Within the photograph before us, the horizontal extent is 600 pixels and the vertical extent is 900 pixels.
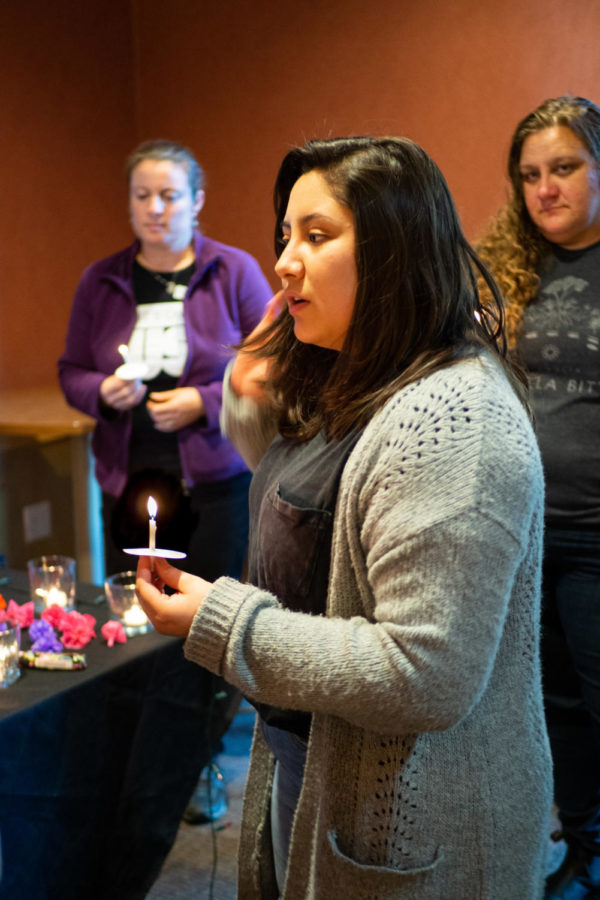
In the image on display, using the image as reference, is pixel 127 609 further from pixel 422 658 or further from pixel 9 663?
pixel 422 658

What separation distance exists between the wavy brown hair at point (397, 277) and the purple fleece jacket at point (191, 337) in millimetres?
1229

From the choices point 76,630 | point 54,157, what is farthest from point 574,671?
point 54,157

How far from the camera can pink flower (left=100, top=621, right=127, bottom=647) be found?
1.64 metres

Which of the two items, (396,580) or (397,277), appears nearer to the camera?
(396,580)

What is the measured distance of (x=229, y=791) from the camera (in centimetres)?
239

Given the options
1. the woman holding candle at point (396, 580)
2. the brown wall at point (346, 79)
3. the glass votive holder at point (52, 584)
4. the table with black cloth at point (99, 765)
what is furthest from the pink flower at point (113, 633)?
the brown wall at point (346, 79)

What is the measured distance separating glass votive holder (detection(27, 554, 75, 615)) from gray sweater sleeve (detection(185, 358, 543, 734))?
3.15 feet

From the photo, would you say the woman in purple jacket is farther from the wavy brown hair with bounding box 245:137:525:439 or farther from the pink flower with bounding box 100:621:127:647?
the wavy brown hair with bounding box 245:137:525:439

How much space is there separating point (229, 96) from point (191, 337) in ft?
5.61

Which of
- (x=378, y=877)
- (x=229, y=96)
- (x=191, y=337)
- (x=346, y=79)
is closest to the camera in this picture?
(x=378, y=877)

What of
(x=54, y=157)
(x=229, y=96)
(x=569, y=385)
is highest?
(x=229, y=96)

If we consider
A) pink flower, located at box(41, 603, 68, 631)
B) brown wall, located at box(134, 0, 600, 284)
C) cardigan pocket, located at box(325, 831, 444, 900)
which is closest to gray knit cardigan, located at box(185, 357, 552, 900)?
cardigan pocket, located at box(325, 831, 444, 900)

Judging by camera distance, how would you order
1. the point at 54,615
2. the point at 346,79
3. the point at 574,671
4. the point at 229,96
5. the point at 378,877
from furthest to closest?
the point at 229,96
the point at 346,79
the point at 574,671
the point at 54,615
the point at 378,877

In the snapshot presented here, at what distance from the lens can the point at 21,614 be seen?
1.71 m
